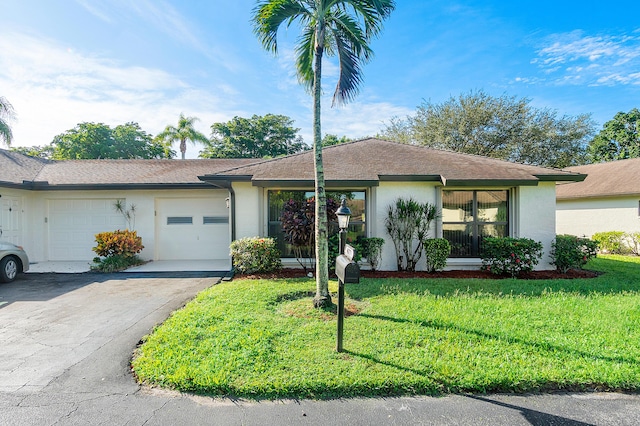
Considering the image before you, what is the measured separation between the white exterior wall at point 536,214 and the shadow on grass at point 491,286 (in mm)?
1450

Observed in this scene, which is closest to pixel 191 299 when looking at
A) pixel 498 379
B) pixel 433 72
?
pixel 498 379

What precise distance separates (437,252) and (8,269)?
1057 cm

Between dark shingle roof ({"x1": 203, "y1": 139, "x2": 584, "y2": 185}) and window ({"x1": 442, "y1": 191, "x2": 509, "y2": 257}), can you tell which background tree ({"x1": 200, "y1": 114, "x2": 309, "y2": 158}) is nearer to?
dark shingle roof ({"x1": 203, "y1": 139, "x2": 584, "y2": 185})

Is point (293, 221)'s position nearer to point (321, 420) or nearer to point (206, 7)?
point (321, 420)

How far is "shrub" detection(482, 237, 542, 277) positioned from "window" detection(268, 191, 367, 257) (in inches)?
130

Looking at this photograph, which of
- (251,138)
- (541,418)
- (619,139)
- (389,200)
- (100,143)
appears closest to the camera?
(541,418)

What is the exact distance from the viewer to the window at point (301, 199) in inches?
325

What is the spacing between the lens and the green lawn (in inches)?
112

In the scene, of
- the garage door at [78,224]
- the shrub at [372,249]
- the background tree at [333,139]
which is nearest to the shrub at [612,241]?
the shrub at [372,249]

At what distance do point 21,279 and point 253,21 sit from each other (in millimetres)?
8525

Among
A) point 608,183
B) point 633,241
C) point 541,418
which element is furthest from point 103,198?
point 608,183

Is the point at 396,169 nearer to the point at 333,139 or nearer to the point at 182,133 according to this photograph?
the point at 182,133

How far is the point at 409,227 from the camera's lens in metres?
7.77

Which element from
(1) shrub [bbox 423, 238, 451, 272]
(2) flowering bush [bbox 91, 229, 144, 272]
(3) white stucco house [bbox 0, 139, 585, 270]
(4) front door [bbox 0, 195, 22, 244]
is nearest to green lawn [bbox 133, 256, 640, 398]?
(1) shrub [bbox 423, 238, 451, 272]
